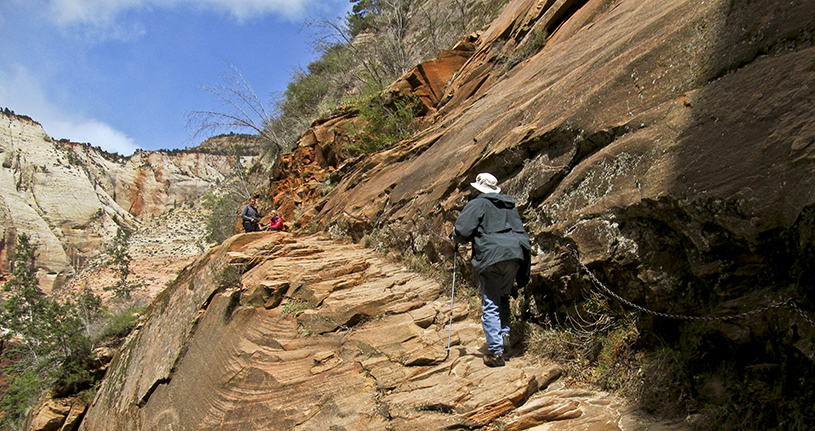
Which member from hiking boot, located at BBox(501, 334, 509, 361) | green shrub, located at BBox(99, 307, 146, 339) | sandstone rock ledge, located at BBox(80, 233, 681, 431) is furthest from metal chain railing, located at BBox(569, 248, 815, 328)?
green shrub, located at BBox(99, 307, 146, 339)

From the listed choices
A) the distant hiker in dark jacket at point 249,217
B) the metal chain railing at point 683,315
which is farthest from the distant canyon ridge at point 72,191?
the metal chain railing at point 683,315

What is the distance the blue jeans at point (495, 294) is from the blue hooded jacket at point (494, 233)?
0.08 m

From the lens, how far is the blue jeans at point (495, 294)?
4090 millimetres

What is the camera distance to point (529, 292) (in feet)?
15.2

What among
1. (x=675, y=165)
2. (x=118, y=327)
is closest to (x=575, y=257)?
(x=675, y=165)

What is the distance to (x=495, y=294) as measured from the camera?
417 centimetres

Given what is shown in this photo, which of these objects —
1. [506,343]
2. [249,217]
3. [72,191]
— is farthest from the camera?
[72,191]

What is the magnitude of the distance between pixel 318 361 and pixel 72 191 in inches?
3171

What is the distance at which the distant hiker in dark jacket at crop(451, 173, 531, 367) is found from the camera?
13.4ft

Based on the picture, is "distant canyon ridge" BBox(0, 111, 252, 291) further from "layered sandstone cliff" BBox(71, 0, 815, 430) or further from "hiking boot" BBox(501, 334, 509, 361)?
"hiking boot" BBox(501, 334, 509, 361)

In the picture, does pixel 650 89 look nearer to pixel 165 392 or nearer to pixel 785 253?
pixel 785 253

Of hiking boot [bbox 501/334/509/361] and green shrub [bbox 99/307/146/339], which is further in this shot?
green shrub [bbox 99/307/146/339]

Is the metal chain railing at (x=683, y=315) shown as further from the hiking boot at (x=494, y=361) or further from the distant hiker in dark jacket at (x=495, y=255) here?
the hiking boot at (x=494, y=361)

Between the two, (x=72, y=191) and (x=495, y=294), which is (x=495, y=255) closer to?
(x=495, y=294)
